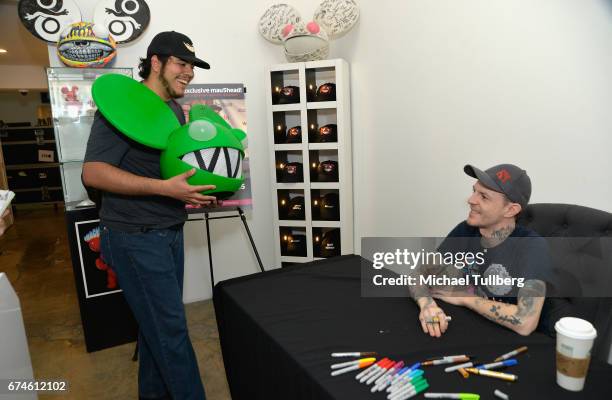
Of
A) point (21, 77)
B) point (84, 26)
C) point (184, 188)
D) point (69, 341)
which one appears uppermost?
point (21, 77)

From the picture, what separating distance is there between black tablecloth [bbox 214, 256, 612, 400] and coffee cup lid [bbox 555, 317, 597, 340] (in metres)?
0.12

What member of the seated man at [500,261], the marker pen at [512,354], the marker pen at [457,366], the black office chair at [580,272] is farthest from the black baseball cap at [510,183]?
the marker pen at [457,366]

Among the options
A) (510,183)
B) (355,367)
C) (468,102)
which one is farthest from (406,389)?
(468,102)

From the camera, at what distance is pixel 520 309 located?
1.08 meters

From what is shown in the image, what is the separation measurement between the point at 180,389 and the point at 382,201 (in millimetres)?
1864

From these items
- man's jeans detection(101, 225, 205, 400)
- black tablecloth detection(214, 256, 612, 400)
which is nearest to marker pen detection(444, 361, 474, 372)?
black tablecloth detection(214, 256, 612, 400)

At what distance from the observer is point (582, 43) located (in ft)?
5.14

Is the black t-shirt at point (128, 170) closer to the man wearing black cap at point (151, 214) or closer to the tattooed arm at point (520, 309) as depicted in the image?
the man wearing black cap at point (151, 214)

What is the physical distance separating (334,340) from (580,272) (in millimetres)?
898

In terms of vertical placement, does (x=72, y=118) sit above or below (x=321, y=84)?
below

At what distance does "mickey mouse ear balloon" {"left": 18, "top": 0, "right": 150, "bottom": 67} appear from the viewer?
92.4 inches

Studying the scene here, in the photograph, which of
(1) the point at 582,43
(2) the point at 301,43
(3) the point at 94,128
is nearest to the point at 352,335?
(3) the point at 94,128

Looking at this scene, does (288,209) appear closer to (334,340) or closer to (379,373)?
(334,340)

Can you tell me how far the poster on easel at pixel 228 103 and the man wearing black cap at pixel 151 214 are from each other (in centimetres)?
119
